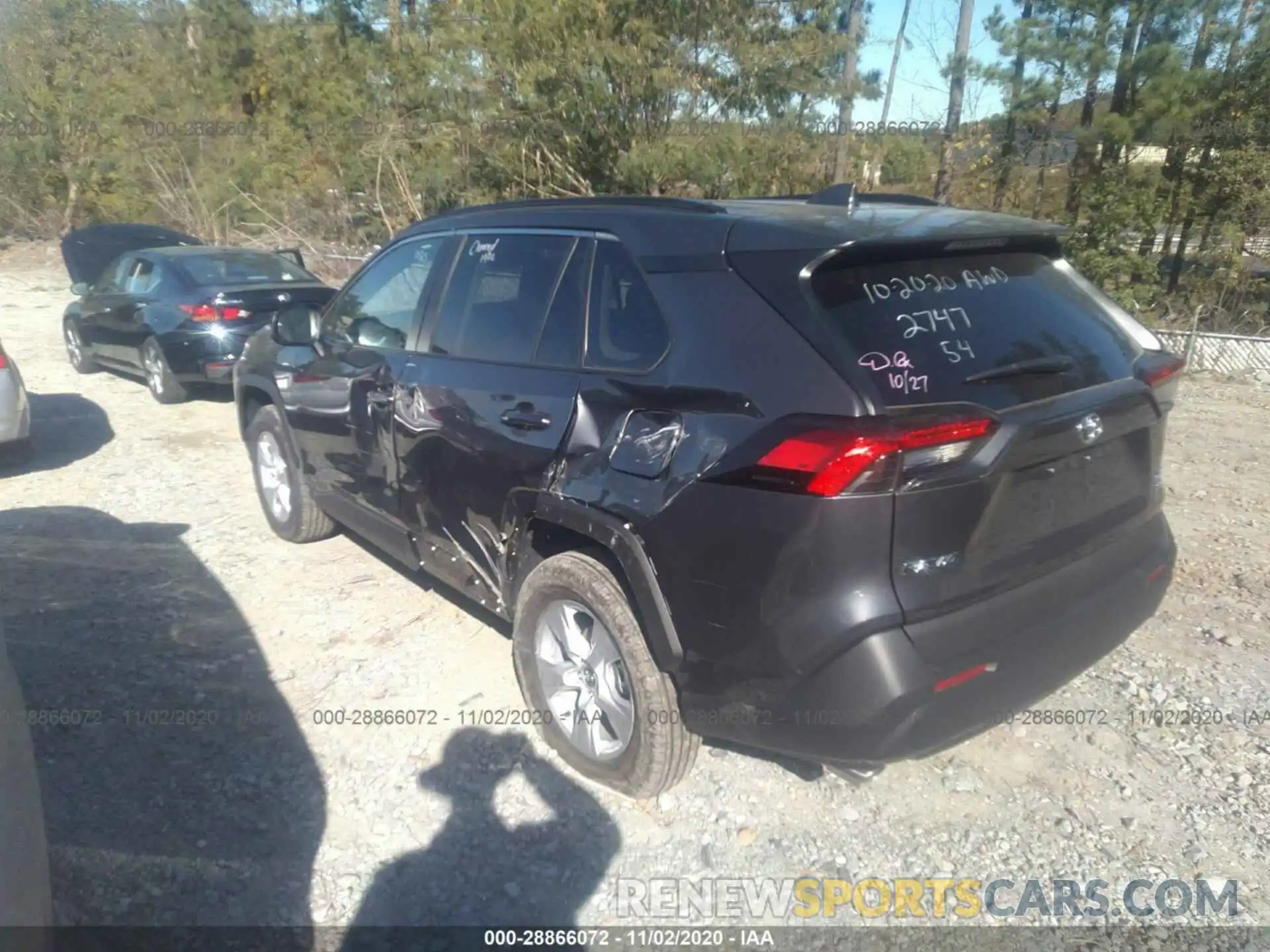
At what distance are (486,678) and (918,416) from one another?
2.36 meters

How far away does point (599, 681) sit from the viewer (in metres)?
3.31

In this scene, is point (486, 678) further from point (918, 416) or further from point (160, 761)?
point (918, 416)

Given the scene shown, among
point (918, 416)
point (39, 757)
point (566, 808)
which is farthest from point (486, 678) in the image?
point (918, 416)

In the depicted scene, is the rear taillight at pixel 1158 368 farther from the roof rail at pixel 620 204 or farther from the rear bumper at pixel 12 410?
the rear bumper at pixel 12 410

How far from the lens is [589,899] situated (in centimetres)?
292

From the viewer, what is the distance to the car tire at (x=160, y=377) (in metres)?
9.19

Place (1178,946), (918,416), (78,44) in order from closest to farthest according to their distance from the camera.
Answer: (918,416)
(1178,946)
(78,44)

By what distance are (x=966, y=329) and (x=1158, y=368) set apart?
2.79ft

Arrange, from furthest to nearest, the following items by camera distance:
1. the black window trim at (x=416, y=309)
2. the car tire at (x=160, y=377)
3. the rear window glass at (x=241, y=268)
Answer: the rear window glass at (x=241, y=268) < the car tire at (x=160, y=377) < the black window trim at (x=416, y=309)

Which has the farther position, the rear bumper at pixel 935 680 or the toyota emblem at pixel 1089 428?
the toyota emblem at pixel 1089 428

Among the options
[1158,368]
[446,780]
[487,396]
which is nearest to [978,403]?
[1158,368]

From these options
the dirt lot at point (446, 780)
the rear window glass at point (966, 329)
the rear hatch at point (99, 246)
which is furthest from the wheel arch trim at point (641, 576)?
the rear hatch at point (99, 246)

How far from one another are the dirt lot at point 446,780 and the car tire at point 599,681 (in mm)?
144

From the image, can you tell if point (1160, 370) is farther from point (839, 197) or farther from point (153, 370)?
point (153, 370)
